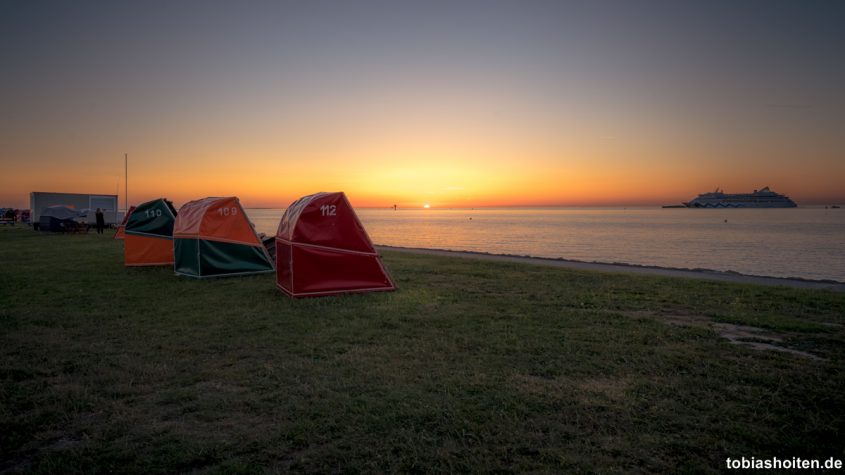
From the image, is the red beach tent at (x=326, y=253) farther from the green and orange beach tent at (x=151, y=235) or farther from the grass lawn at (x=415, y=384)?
the green and orange beach tent at (x=151, y=235)

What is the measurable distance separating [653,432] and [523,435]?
1134 mm

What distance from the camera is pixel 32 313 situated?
8641 millimetres

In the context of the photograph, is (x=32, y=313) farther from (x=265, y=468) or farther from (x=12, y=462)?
(x=265, y=468)

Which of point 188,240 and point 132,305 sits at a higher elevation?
point 188,240

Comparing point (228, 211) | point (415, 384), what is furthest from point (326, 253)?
point (415, 384)

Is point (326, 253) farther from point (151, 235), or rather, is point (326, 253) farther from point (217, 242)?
point (151, 235)

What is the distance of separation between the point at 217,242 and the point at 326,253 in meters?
4.69

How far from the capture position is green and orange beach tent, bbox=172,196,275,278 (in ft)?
43.2

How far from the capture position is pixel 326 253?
10.6 meters

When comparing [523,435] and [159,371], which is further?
[159,371]

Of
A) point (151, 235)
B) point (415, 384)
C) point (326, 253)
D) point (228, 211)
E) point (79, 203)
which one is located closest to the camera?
point (415, 384)

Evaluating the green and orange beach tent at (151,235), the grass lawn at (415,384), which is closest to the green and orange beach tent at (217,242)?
the green and orange beach tent at (151,235)

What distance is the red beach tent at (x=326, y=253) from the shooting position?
1038 centimetres

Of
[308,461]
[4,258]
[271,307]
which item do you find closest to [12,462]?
[308,461]
